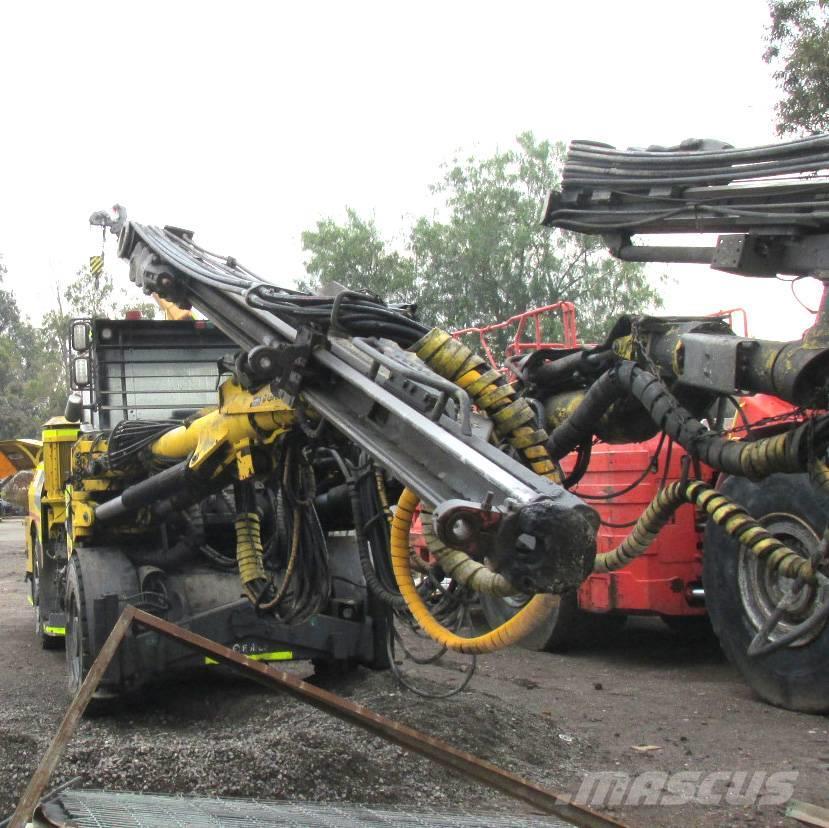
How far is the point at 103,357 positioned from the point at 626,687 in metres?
4.18

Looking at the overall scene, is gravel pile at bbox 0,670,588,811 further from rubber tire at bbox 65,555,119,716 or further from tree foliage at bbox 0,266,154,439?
tree foliage at bbox 0,266,154,439

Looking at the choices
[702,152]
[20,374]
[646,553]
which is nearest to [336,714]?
[702,152]

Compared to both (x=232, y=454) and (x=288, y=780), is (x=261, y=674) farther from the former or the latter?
(x=232, y=454)

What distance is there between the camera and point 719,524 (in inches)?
182

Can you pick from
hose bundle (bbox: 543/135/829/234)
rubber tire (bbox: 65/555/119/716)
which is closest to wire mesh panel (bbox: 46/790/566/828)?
hose bundle (bbox: 543/135/829/234)

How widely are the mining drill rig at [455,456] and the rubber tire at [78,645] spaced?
34mm

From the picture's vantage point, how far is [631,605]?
26.0 ft

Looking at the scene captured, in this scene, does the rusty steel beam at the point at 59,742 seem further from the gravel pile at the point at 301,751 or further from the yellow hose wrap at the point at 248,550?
the yellow hose wrap at the point at 248,550

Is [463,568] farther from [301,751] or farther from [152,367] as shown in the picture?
[152,367]

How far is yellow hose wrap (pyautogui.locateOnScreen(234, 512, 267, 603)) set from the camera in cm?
628

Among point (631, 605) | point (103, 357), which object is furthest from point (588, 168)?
point (103, 357)

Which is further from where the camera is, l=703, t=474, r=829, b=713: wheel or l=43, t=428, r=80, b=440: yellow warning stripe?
l=43, t=428, r=80, b=440: yellow warning stripe

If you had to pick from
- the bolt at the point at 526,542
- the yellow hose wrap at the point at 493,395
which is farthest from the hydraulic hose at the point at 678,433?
the bolt at the point at 526,542

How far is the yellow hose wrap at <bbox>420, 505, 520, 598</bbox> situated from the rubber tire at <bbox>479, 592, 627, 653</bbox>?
4439 millimetres
